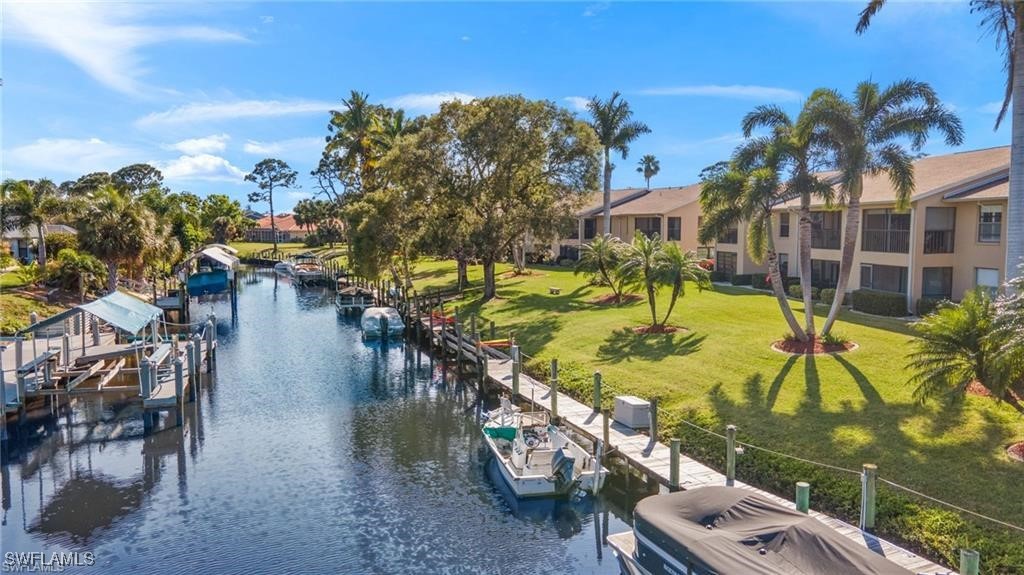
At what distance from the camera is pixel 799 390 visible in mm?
22625

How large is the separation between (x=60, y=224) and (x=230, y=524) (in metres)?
67.6

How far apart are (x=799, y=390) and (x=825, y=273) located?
71.8ft

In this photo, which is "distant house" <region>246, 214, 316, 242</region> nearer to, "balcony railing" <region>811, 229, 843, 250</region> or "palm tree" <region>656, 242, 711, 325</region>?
"balcony railing" <region>811, 229, 843, 250</region>

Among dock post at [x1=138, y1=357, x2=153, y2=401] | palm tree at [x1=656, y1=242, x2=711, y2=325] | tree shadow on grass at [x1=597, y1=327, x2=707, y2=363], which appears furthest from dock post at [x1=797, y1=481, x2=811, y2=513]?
dock post at [x1=138, y1=357, x2=153, y2=401]

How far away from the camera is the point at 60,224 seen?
70.9m

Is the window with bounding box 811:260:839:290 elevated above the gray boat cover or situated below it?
above

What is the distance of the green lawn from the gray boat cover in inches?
230

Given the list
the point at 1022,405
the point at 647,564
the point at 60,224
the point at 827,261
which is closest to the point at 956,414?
the point at 1022,405

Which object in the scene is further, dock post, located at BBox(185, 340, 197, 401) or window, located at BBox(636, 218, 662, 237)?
window, located at BBox(636, 218, 662, 237)

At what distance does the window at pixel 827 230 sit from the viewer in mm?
40688

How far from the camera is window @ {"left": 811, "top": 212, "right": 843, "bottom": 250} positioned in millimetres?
40688

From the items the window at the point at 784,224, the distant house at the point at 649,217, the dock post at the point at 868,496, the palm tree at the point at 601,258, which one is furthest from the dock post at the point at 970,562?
the distant house at the point at 649,217

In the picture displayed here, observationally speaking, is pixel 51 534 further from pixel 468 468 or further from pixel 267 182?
pixel 267 182

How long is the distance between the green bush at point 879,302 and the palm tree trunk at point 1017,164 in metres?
13.0
